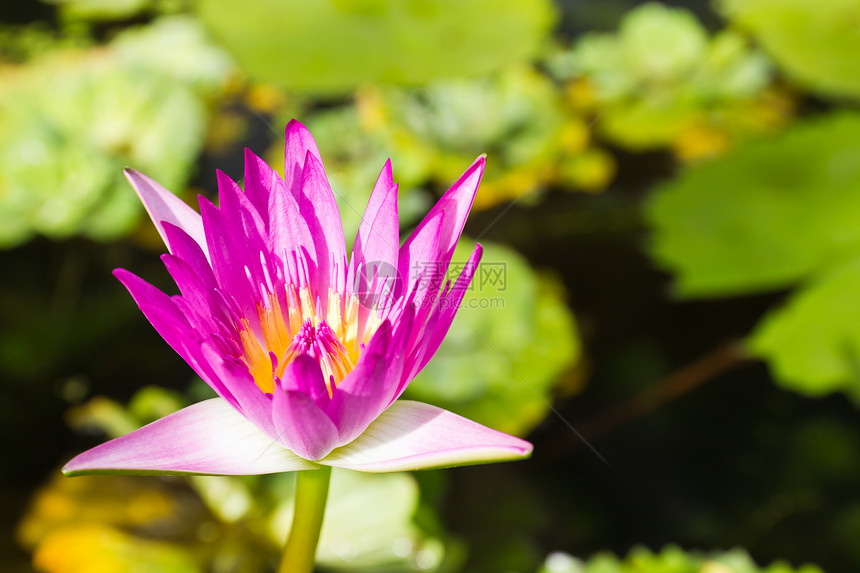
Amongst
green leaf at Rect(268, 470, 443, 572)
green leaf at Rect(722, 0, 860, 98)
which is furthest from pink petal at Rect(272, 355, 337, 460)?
green leaf at Rect(722, 0, 860, 98)

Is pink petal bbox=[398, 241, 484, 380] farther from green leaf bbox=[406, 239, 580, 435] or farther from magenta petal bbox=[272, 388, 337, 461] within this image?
green leaf bbox=[406, 239, 580, 435]

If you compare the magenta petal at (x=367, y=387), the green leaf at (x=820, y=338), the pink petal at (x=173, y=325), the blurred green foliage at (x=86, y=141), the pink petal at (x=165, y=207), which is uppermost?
the pink petal at (x=165, y=207)

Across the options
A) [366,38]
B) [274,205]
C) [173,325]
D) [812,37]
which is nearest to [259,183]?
[274,205]

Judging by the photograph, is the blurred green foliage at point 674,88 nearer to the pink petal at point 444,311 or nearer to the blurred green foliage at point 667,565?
the blurred green foliage at point 667,565

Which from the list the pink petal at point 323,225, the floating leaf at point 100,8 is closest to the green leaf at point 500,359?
the pink petal at point 323,225

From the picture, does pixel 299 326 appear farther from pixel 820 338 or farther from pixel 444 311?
pixel 820 338
